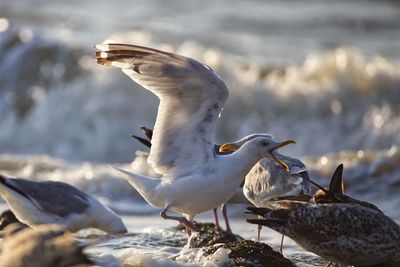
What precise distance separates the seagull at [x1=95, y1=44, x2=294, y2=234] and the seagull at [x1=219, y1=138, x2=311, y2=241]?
384 millimetres

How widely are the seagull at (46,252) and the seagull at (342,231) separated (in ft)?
4.50

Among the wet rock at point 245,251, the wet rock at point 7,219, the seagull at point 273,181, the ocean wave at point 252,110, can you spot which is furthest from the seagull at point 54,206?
the ocean wave at point 252,110

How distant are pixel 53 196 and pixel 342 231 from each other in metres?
2.76

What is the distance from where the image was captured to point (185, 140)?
730 cm

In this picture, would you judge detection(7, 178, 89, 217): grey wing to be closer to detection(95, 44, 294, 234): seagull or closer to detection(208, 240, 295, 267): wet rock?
detection(95, 44, 294, 234): seagull

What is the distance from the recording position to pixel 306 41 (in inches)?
755

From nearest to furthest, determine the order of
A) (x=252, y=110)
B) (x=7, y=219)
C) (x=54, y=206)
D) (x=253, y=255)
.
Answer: (x=253, y=255) → (x=54, y=206) → (x=7, y=219) → (x=252, y=110)

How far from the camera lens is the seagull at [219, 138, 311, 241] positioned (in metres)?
7.30

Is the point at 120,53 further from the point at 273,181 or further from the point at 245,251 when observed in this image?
the point at 245,251

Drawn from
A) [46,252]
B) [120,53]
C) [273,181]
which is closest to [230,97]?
[273,181]

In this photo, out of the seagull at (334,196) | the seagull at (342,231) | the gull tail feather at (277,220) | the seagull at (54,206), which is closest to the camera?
the seagull at (342,231)

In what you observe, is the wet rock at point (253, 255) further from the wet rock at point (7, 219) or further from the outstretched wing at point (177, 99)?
the wet rock at point (7, 219)

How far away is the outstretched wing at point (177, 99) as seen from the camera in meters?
7.04

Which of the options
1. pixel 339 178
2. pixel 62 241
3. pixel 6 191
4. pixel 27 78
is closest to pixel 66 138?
pixel 27 78
